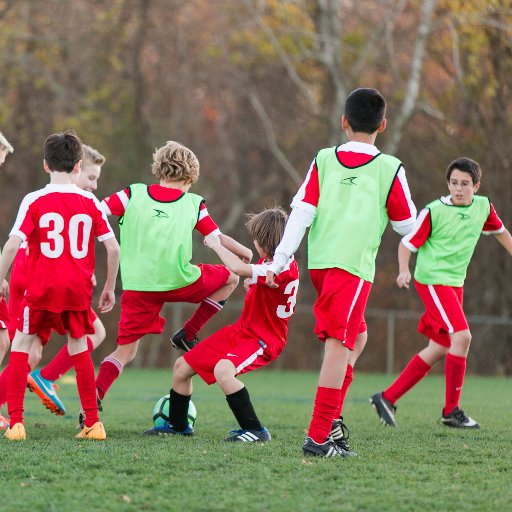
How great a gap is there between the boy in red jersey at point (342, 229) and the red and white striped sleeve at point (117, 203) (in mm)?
1524

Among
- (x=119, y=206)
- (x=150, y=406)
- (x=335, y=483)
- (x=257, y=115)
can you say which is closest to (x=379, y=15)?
(x=257, y=115)

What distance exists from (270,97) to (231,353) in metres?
17.2

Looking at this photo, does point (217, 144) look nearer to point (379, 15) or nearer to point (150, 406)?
point (379, 15)

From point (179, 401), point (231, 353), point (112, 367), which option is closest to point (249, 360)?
point (231, 353)

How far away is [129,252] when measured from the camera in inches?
262

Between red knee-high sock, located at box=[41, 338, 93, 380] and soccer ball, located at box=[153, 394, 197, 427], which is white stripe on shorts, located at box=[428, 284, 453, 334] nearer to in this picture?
soccer ball, located at box=[153, 394, 197, 427]

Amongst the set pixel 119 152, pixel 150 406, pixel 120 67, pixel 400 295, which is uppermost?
pixel 120 67

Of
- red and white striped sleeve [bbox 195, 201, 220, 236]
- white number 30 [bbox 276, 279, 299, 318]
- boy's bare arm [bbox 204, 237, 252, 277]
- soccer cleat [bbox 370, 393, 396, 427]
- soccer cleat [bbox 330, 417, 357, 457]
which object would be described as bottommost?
soccer cleat [bbox 370, 393, 396, 427]

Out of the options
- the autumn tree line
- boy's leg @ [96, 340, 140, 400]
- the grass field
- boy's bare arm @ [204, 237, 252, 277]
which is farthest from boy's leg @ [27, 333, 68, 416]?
the autumn tree line

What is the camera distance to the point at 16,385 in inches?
241

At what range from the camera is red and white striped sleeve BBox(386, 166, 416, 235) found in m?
5.48

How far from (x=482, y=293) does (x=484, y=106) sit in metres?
3.15

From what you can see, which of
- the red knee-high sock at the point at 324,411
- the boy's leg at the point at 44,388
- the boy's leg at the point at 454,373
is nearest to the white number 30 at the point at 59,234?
the boy's leg at the point at 44,388

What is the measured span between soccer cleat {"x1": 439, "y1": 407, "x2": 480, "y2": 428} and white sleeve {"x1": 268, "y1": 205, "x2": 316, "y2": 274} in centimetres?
264
